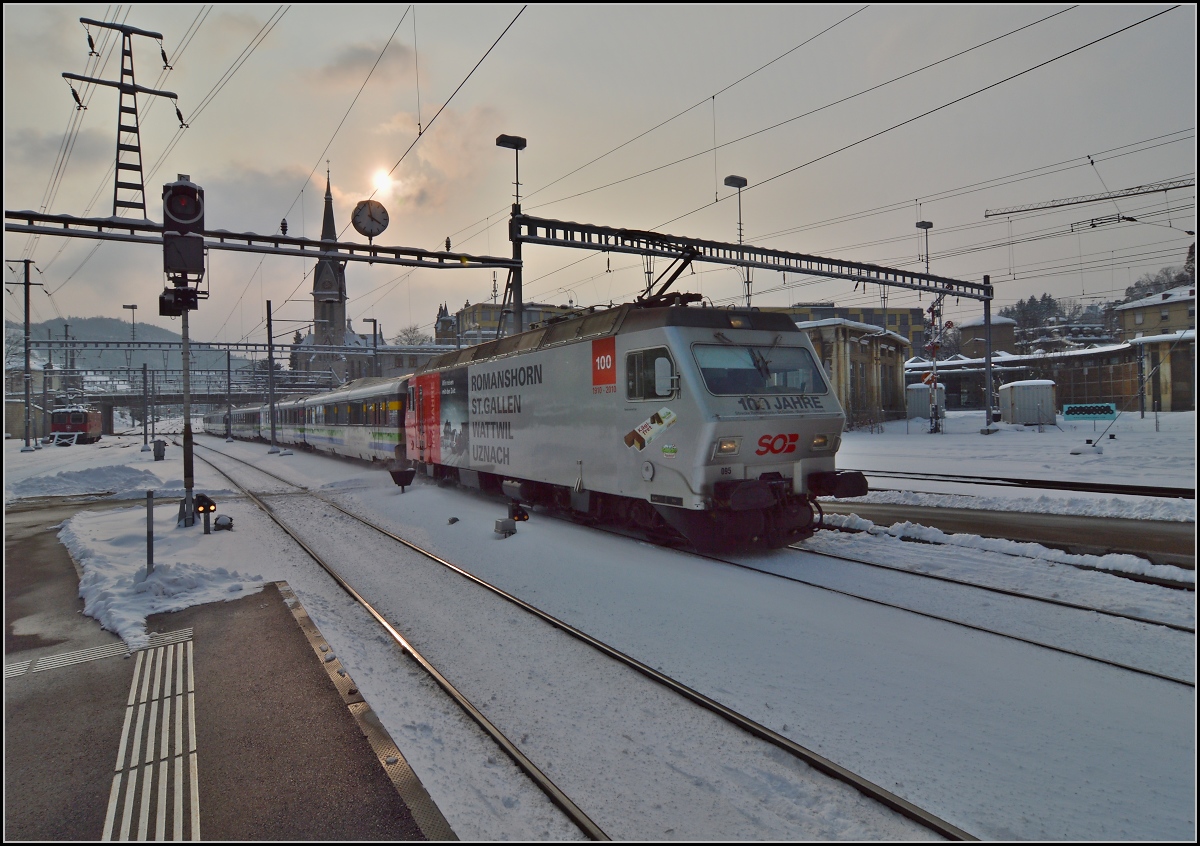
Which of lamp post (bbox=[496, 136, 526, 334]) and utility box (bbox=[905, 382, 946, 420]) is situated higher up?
lamp post (bbox=[496, 136, 526, 334])

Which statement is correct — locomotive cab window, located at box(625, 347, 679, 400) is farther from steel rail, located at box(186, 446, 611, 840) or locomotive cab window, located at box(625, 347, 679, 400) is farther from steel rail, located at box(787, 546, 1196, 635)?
steel rail, located at box(186, 446, 611, 840)

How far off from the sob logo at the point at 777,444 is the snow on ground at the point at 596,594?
145 cm

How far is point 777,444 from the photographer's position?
852 centimetres

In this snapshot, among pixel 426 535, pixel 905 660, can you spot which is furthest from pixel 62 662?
pixel 905 660

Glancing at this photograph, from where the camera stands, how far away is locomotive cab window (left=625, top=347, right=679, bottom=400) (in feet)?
27.7

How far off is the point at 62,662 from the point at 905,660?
23.3 ft

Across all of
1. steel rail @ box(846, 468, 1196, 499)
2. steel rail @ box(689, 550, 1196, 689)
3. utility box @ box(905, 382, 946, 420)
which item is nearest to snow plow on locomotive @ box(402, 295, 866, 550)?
steel rail @ box(689, 550, 1196, 689)

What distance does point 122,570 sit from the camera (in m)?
8.27

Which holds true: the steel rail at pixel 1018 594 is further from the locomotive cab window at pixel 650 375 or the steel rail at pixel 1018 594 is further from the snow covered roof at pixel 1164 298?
the snow covered roof at pixel 1164 298

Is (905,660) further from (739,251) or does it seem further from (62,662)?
(739,251)

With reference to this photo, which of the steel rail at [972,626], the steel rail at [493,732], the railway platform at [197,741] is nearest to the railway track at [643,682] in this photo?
the steel rail at [493,732]

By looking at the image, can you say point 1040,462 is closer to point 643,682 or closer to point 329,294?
point 643,682

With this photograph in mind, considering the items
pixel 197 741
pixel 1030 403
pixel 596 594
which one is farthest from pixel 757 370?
pixel 1030 403

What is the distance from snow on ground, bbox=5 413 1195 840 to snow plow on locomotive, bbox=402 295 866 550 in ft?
2.32
